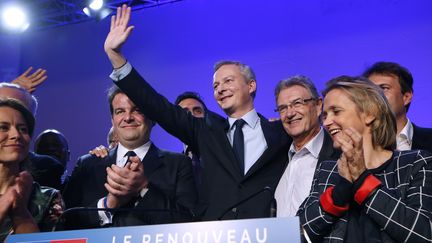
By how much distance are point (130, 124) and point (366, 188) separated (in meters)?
1.31

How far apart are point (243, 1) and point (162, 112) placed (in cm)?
302

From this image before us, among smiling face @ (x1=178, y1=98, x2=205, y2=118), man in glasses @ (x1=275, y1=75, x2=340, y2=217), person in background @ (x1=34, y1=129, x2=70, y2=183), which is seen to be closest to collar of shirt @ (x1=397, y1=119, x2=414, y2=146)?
man in glasses @ (x1=275, y1=75, x2=340, y2=217)

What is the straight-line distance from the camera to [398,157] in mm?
1705

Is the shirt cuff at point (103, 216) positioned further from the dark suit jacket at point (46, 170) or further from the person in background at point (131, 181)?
the dark suit jacket at point (46, 170)

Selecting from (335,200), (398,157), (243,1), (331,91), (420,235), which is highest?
(243,1)

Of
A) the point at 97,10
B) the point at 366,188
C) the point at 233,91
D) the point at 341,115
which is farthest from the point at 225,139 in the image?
the point at 97,10

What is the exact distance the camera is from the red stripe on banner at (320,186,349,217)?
1.63m

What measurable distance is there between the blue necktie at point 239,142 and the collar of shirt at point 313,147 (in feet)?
0.70

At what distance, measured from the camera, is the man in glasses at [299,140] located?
2299 millimetres

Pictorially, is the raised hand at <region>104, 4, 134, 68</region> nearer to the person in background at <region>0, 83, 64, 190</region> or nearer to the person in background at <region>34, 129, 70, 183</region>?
the person in background at <region>0, 83, 64, 190</region>

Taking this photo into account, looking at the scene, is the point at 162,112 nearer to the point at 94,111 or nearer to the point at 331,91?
the point at 331,91

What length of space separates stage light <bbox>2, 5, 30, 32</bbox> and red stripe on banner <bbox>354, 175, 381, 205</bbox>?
549 centimetres

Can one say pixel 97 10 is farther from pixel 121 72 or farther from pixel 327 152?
pixel 327 152

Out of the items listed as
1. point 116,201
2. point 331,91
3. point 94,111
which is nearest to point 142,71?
point 94,111
